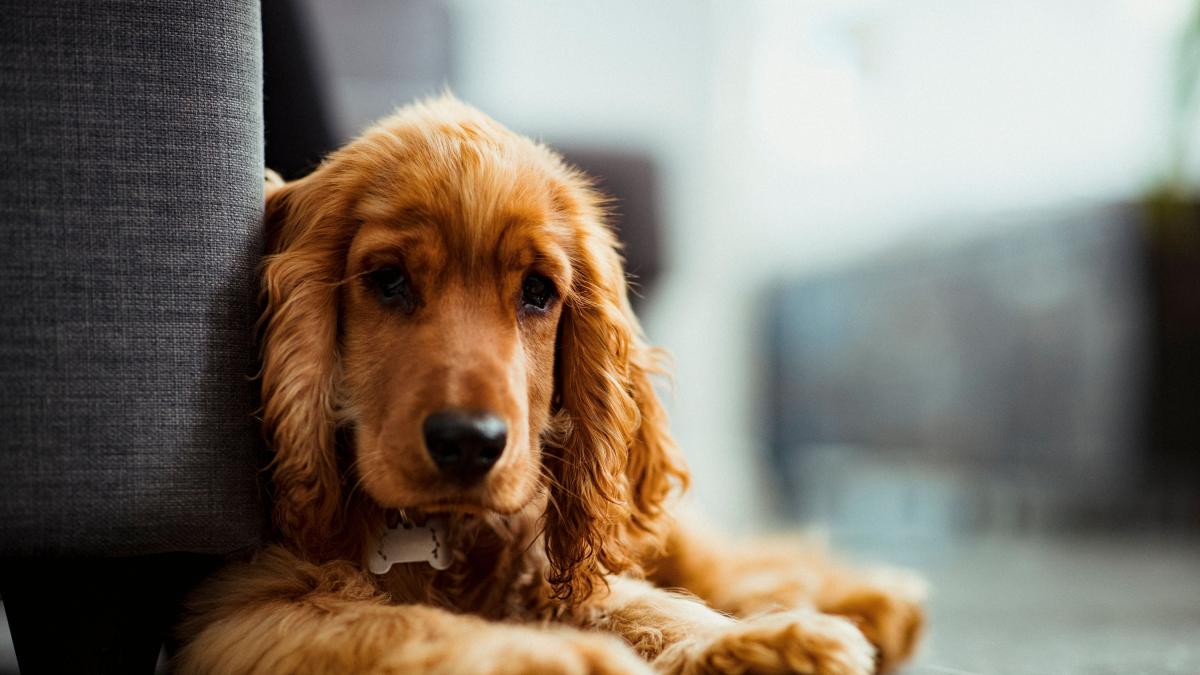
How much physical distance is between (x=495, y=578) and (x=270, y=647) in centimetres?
38

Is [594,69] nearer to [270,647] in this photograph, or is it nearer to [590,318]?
[590,318]

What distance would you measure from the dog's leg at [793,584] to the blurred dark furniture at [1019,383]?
11.1 feet

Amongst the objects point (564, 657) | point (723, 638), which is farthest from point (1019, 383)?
point (564, 657)

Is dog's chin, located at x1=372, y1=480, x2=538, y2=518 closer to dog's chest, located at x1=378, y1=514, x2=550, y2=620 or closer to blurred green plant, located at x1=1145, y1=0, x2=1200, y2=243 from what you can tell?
dog's chest, located at x1=378, y1=514, x2=550, y2=620

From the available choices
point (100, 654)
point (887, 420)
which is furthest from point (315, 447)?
point (887, 420)

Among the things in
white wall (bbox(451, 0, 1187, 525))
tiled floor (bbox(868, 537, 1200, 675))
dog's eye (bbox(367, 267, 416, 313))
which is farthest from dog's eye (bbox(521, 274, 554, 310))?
white wall (bbox(451, 0, 1187, 525))

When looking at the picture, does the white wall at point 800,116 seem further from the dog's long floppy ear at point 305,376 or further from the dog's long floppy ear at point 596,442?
the dog's long floppy ear at point 305,376

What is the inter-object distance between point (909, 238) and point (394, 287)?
4.50m

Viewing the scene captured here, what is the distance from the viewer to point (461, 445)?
1.13 meters

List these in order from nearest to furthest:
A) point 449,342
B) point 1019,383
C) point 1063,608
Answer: point 449,342 < point 1063,608 < point 1019,383

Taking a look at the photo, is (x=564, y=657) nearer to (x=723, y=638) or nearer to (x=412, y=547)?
(x=723, y=638)

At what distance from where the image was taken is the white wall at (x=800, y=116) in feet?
15.6

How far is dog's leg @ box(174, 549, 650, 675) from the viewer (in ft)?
3.24

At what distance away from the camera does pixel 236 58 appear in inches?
47.7
